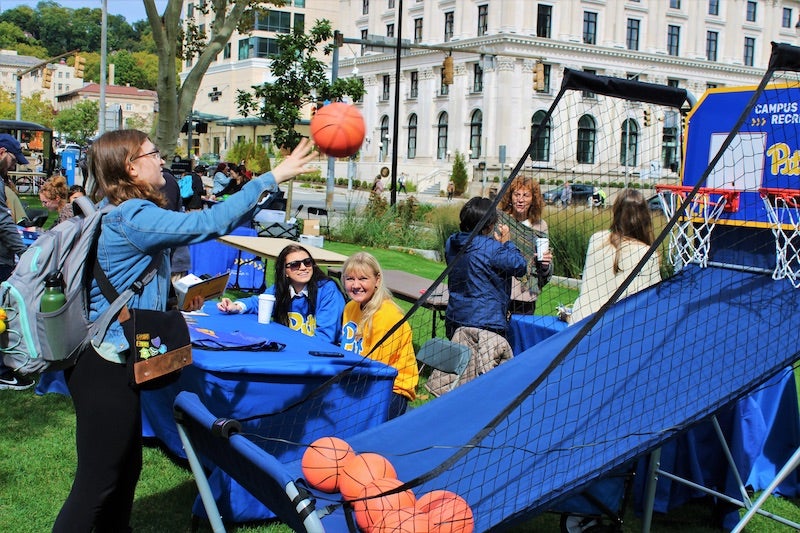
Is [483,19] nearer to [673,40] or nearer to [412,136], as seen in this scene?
[412,136]

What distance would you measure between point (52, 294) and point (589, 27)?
69.8 meters

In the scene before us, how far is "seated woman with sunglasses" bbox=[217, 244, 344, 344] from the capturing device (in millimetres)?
5574

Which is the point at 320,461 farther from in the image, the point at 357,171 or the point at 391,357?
the point at 357,171

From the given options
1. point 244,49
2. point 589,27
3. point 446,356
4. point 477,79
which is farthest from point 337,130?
point 244,49

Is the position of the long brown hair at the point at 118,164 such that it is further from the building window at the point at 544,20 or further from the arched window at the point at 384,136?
the arched window at the point at 384,136

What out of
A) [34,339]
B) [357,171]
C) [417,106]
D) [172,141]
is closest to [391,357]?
[34,339]

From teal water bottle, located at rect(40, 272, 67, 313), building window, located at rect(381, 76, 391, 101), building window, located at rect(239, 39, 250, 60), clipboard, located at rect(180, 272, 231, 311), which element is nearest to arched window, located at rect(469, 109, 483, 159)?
building window, located at rect(381, 76, 391, 101)

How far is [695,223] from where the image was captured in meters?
4.97

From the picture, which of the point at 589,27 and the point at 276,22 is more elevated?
the point at 276,22

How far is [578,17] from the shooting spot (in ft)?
220

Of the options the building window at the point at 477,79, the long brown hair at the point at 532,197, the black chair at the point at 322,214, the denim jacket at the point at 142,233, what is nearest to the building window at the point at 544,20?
the building window at the point at 477,79

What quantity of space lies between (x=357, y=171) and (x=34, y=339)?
205ft

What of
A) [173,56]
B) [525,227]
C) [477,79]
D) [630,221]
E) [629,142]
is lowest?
[525,227]

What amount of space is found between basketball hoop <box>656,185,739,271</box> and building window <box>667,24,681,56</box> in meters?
71.8
